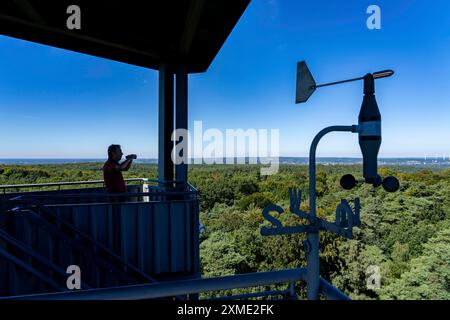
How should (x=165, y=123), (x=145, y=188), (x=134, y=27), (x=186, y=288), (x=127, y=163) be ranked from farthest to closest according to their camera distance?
1. (x=145, y=188)
2. (x=165, y=123)
3. (x=134, y=27)
4. (x=127, y=163)
5. (x=186, y=288)

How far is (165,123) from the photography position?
4645 millimetres

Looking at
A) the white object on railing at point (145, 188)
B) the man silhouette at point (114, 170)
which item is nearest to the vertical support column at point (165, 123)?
the white object on railing at point (145, 188)

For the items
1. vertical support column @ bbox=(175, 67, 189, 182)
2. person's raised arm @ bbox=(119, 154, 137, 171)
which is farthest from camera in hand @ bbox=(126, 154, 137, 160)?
vertical support column @ bbox=(175, 67, 189, 182)

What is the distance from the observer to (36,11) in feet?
11.8

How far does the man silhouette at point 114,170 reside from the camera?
351 centimetres

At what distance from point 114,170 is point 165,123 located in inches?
56.6

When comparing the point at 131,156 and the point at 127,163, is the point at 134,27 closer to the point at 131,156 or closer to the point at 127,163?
the point at 131,156

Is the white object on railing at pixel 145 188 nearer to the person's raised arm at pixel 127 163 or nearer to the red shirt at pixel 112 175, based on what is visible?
the person's raised arm at pixel 127 163

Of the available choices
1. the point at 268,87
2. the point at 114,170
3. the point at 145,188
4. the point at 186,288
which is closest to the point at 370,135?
the point at 186,288

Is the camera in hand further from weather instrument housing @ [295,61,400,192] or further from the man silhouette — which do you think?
weather instrument housing @ [295,61,400,192]

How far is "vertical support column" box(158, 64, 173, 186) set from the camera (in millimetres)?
4645

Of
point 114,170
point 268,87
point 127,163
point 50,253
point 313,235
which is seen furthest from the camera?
point 268,87

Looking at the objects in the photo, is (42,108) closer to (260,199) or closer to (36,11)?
(36,11)
